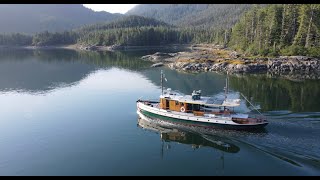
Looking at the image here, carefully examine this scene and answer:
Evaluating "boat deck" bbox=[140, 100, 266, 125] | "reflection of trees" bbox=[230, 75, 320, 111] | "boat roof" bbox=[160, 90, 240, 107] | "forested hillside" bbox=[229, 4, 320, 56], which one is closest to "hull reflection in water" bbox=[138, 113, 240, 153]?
"boat deck" bbox=[140, 100, 266, 125]

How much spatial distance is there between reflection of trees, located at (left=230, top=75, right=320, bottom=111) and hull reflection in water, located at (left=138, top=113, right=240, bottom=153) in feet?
55.4

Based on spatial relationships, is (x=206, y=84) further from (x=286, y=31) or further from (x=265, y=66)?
(x=286, y=31)

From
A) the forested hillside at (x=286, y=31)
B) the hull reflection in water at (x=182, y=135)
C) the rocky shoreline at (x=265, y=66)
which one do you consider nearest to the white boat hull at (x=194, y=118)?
the hull reflection in water at (x=182, y=135)

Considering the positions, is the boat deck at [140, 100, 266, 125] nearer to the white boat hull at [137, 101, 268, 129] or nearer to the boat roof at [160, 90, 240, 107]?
the white boat hull at [137, 101, 268, 129]

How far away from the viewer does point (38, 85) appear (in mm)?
90250

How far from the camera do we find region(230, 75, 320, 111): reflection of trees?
204 ft

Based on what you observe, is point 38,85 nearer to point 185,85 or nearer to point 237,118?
point 185,85

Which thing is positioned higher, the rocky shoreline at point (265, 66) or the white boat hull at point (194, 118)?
the rocky shoreline at point (265, 66)

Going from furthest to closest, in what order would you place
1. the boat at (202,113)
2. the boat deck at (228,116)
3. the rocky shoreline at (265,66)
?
the rocky shoreline at (265,66), the boat at (202,113), the boat deck at (228,116)

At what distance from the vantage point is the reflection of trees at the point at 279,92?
204 feet

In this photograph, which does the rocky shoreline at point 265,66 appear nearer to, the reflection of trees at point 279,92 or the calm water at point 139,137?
the reflection of trees at point 279,92

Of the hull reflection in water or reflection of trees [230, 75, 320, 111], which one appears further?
reflection of trees [230, 75, 320, 111]

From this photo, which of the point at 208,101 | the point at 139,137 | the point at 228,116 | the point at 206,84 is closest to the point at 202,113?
the point at 208,101

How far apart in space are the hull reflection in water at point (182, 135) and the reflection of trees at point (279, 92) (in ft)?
55.4
